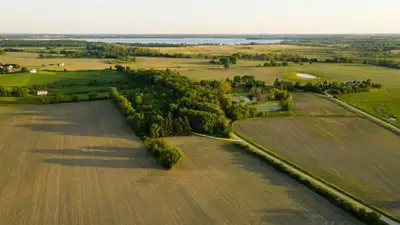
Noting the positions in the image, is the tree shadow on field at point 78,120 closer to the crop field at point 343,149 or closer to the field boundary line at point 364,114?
the crop field at point 343,149

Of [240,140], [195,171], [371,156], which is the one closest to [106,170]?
[195,171]

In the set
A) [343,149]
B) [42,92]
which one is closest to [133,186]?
[343,149]

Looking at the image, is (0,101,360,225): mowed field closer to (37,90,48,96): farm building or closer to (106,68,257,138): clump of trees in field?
(106,68,257,138): clump of trees in field

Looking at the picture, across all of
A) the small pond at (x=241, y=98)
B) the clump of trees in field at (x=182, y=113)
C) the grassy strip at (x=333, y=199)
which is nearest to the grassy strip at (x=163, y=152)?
the clump of trees in field at (x=182, y=113)

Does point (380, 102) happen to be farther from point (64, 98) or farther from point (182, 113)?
point (64, 98)

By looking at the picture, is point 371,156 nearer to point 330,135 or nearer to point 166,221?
point 330,135
